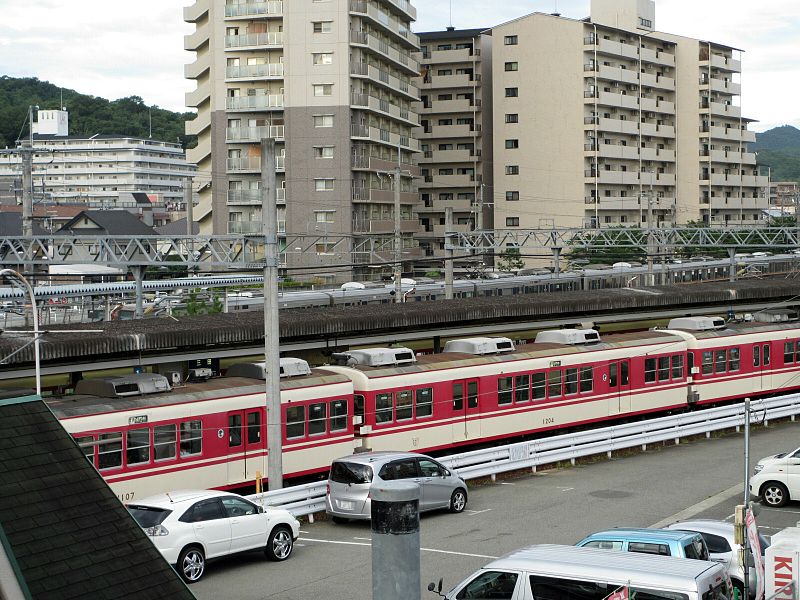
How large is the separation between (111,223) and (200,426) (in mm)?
64943

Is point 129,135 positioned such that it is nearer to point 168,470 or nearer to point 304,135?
point 304,135

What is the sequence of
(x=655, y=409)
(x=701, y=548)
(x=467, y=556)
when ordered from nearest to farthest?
(x=701, y=548) < (x=467, y=556) < (x=655, y=409)

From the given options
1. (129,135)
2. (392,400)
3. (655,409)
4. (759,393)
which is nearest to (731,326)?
(759,393)

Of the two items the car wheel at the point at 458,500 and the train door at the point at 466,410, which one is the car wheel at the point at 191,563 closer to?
the car wheel at the point at 458,500

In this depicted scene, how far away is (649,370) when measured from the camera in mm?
29734

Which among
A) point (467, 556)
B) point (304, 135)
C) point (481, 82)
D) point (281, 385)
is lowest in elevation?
point (467, 556)

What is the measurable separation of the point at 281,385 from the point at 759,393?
681 inches

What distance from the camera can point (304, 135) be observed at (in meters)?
61.7

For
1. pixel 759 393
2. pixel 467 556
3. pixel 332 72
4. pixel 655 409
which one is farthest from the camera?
pixel 332 72

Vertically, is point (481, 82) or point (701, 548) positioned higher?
point (481, 82)

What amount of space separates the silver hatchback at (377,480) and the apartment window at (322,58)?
44.8 m

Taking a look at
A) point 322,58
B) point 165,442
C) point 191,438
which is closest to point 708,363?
point 191,438

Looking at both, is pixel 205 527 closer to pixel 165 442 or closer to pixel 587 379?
pixel 165 442

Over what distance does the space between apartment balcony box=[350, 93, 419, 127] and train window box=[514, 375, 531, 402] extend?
38.2 metres
